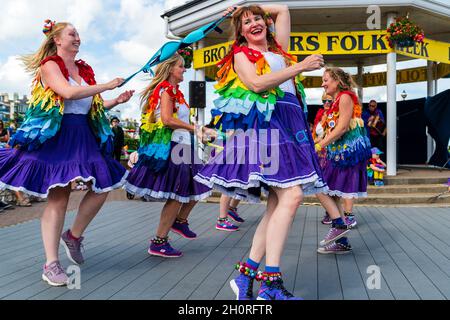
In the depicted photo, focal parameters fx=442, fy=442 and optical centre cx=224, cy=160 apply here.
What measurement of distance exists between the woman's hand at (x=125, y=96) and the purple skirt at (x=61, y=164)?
0.32 m

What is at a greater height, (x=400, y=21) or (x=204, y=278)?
(x=400, y=21)

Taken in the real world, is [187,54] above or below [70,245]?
above

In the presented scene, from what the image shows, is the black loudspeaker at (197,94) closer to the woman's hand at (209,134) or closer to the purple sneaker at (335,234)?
the purple sneaker at (335,234)

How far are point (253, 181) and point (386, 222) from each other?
13.4ft

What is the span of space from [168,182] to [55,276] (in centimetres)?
131

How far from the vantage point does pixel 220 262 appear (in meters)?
3.73

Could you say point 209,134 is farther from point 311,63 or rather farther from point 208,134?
point 311,63

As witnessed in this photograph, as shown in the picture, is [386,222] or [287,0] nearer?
[386,222]

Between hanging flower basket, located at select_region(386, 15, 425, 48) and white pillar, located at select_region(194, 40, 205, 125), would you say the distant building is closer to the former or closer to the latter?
white pillar, located at select_region(194, 40, 205, 125)

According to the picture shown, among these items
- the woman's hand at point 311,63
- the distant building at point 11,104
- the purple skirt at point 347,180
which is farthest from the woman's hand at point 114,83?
the distant building at point 11,104

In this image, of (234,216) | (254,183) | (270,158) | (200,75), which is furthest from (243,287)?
(200,75)
